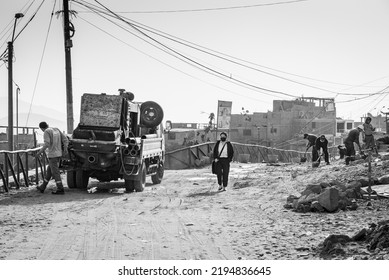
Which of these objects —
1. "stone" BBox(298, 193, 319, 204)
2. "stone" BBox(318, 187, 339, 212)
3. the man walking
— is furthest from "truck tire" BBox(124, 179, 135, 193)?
"stone" BBox(318, 187, 339, 212)

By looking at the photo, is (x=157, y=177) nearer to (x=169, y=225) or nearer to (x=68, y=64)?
(x=68, y=64)

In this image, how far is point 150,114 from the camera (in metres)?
16.0

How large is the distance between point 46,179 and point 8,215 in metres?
3.47

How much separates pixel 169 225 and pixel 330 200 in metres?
2.90

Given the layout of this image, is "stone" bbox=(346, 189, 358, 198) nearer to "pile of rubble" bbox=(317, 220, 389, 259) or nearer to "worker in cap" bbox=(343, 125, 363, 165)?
"pile of rubble" bbox=(317, 220, 389, 259)

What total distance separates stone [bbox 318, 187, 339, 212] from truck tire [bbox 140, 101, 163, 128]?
782 cm

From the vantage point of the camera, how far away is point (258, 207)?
10406mm

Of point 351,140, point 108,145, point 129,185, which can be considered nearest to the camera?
point 108,145

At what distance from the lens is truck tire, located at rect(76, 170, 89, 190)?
551 inches

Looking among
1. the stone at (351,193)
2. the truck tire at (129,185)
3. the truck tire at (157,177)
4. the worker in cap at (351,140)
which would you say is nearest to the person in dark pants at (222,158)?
the truck tire at (129,185)

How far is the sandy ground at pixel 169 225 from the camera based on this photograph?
6.47 metres

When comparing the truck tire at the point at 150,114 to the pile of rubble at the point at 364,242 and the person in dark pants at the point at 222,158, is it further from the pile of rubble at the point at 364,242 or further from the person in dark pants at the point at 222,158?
the pile of rubble at the point at 364,242

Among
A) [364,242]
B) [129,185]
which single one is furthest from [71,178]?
[364,242]
